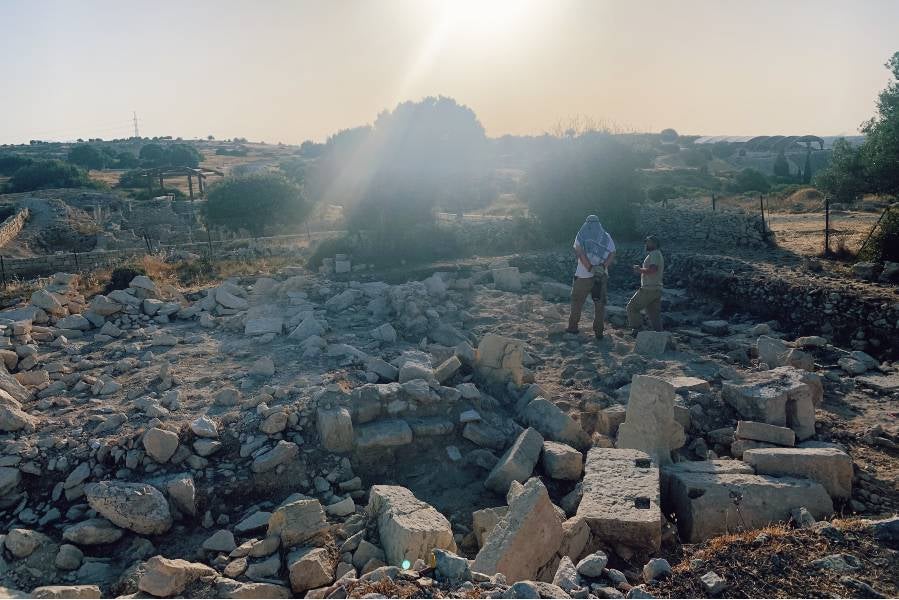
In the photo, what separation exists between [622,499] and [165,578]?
3.64 meters

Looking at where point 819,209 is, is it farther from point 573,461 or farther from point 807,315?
point 573,461

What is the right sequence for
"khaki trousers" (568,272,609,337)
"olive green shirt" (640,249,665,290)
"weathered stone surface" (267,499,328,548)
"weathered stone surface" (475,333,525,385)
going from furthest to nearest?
1. "khaki trousers" (568,272,609,337)
2. "olive green shirt" (640,249,665,290)
3. "weathered stone surface" (475,333,525,385)
4. "weathered stone surface" (267,499,328,548)

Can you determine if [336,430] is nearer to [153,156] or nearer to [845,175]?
[845,175]

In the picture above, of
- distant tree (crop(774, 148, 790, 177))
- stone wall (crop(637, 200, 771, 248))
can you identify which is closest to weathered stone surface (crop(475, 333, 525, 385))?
stone wall (crop(637, 200, 771, 248))

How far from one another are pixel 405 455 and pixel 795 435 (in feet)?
13.4

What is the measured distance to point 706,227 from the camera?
653 inches

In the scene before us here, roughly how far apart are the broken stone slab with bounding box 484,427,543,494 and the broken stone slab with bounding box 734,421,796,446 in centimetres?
209

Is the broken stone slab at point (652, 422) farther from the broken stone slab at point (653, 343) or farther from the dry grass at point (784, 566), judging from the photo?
the broken stone slab at point (653, 343)

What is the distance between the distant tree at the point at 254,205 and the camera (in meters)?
25.7

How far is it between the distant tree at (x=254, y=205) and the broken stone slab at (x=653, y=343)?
64.4 feet

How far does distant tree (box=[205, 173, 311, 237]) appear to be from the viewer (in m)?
25.7

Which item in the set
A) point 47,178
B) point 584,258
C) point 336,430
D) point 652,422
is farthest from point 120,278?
point 47,178

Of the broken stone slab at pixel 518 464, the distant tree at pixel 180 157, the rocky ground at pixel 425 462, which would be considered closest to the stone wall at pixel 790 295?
the rocky ground at pixel 425 462

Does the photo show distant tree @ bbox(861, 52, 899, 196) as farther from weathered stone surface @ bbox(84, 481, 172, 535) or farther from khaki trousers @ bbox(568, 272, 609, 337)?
weathered stone surface @ bbox(84, 481, 172, 535)
